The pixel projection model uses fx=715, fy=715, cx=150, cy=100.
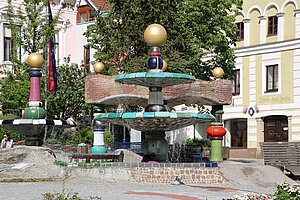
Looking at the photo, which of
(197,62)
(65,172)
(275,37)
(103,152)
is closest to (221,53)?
(197,62)

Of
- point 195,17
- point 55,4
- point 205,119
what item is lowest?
point 205,119

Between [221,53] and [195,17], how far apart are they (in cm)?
214

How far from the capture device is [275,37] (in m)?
40.1

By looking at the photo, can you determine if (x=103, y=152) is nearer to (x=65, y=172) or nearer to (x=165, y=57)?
(x=65, y=172)

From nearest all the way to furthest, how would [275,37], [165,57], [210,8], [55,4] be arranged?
1. [165,57]
2. [210,8]
3. [275,37]
4. [55,4]

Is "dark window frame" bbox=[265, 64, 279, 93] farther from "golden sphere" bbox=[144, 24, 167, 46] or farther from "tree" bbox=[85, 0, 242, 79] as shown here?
"golden sphere" bbox=[144, 24, 167, 46]

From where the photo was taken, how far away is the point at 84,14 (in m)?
50.2

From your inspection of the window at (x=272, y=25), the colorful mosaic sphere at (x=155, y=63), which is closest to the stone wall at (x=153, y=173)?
the colorful mosaic sphere at (x=155, y=63)

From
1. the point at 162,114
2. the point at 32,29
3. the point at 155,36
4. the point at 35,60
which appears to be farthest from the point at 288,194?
the point at 32,29

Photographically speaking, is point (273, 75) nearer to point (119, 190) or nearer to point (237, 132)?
point (237, 132)

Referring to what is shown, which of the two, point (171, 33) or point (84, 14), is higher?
point (84, 14)

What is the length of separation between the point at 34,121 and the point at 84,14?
29.1 meters

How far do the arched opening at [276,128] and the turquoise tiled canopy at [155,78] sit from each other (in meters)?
22.4

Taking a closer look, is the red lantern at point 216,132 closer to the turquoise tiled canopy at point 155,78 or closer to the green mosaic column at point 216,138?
the green mosaic column at point 216,138
